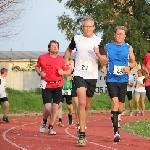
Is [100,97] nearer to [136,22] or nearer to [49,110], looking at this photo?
[136,22]

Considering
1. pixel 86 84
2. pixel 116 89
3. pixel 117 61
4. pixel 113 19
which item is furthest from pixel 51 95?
pixel 113 19

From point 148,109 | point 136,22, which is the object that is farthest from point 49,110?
point 136,22

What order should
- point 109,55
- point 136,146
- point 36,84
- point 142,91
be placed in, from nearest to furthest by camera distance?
1. point 136,146
2. point 109,55
3. point 142,91
4. point 36,84

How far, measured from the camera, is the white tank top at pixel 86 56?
11625 millimetres

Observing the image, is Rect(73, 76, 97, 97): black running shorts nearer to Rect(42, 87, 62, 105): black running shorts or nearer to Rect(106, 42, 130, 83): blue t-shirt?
Rect(106, 42, 130, 83): blue t-shirt

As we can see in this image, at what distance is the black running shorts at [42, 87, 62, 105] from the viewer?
14.4m

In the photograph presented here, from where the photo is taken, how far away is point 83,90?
11.6 m

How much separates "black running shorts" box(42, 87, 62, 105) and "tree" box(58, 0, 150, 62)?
30.7 m

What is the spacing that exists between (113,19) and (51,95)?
107ft

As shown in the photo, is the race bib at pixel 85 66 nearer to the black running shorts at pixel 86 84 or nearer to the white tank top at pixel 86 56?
the white tank top at pixel 86 56

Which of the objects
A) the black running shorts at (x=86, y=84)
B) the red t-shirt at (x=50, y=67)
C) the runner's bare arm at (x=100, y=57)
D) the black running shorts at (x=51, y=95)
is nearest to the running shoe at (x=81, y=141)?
the black running shorts at (x=86, y=84)

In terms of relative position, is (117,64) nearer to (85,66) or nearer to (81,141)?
(85,66)

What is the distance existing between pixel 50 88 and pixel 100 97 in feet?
72.5

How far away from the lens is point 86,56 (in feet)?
38.2
